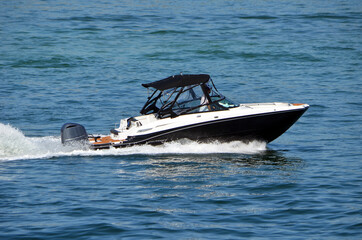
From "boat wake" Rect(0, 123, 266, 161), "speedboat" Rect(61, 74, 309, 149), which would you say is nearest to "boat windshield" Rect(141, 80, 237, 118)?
"speedboat" Rect(61, 74, 309, 149)

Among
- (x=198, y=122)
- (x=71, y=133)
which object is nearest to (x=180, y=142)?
(x=198, y=122)

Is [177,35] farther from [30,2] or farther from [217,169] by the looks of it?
[217,169]

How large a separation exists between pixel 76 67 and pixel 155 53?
4.88 m

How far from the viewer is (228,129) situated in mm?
15016

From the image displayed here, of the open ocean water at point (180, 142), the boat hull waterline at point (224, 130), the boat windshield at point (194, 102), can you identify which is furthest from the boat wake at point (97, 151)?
the boat windshield at point (194, 102)

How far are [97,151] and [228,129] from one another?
3333 mm

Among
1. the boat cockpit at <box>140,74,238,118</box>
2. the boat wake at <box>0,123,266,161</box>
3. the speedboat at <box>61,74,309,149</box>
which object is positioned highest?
the boat cockpit at <box>140,74,238,118</box>

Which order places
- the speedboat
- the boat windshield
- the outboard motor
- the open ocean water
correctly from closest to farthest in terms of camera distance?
the open ocean water < the outboard motor < the speedboat < the boat windshield

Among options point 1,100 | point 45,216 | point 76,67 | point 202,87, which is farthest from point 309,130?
point 76,67

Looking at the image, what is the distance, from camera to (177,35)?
36.4m

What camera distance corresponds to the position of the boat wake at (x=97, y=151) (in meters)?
14.9

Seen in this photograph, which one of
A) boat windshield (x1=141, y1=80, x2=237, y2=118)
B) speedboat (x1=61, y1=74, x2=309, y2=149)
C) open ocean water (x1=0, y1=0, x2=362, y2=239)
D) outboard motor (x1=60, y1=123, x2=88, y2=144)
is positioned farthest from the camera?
boat windshield (x1=141, y1=80, x2=237, y2=118)

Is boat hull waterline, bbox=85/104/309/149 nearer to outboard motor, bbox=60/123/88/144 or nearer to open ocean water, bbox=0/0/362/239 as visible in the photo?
open ocean water, bbox=0/0/362/239

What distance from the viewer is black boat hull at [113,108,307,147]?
48.9 ft
